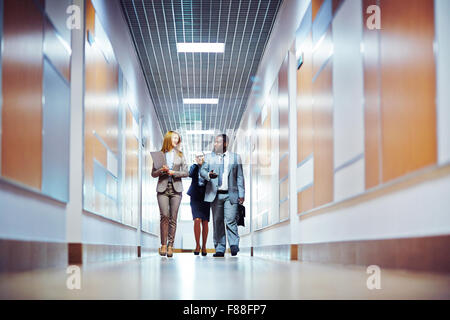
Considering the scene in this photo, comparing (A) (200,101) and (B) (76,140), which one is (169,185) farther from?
(A) (200,101)

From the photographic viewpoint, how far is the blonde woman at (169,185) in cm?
693

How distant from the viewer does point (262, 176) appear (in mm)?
10008

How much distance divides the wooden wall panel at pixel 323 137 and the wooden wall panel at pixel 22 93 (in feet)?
7.63

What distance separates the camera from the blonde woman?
22.7ft

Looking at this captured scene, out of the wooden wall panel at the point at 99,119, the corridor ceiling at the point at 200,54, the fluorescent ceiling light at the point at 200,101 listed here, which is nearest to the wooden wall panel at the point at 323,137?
the wooden wall panel at the point at 99,119

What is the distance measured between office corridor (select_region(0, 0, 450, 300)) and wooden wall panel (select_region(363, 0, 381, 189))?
19mm

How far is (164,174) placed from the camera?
23.0 ft

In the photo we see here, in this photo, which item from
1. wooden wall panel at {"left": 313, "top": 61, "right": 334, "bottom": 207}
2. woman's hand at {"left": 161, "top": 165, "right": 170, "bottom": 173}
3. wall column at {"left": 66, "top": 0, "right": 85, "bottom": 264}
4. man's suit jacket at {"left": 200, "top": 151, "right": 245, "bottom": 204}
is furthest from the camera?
man's suit jacket at {"left": 200, "top": 151, "right": 245, "bottom": 204}

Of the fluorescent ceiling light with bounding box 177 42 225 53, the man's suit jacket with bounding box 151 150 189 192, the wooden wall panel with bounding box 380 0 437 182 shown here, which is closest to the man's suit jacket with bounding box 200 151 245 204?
the man's suit jacket with bounding box 151 150 189 192

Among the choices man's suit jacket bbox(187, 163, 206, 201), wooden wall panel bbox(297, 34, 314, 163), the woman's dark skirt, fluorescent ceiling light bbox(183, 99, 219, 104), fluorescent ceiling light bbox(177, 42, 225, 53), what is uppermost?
fluorescent ceiling light bbox(177, 42, 225, 53)

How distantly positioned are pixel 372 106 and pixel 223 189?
4.45 m

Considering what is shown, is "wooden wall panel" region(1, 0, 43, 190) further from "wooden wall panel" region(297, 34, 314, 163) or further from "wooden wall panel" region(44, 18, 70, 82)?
"wooden wall panel" region(297, 34, 314, 163)

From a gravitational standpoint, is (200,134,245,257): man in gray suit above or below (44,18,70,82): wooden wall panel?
below

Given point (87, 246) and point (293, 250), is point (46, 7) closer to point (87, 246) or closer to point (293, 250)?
point (87, 246)
